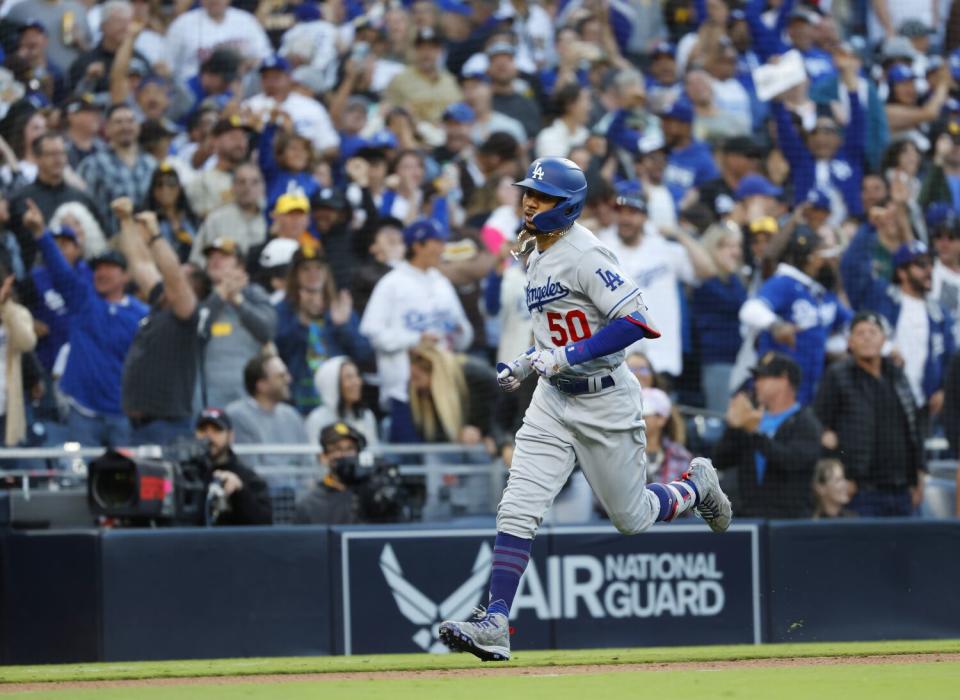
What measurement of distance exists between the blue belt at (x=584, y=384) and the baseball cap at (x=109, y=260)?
4712mm

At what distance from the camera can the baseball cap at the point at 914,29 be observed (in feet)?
44.3

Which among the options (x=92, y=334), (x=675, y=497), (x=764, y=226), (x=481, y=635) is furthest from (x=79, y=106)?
(x=481, y=635)

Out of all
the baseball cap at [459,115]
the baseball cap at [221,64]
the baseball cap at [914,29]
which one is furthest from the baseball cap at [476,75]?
the baseball cap at [914,29]

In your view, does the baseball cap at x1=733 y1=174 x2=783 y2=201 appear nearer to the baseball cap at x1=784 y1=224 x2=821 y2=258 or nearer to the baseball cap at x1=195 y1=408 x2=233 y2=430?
the baseball cap at x1=784 y1=224 x2=821 y2=258

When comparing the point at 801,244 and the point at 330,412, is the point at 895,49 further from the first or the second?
the point at 330,412

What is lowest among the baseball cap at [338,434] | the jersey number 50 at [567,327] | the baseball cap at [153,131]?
the baseball cap at [338,434]

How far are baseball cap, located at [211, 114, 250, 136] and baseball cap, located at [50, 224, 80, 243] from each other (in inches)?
56.8

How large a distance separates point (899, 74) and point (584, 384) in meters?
8.34

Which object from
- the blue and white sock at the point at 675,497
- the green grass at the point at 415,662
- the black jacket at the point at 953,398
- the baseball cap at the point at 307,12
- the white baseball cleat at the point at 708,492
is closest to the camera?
the blue and white sock at the point at 675,497

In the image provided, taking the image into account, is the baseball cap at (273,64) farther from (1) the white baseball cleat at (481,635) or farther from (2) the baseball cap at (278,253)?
(1) the white baseball cleat at (481,635)

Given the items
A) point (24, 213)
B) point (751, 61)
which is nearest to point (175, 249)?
point (24, 213)

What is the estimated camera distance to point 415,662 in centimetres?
650

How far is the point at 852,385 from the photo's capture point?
9.24 meters

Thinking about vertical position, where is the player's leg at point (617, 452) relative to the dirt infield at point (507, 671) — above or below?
above
